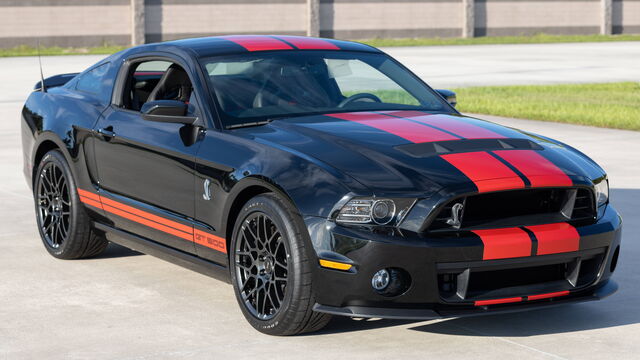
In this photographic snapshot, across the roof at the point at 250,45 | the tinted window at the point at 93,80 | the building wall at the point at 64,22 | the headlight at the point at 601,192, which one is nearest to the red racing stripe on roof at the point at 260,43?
the roof at the point at 250,45

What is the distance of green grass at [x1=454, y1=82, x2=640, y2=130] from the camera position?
1619cm

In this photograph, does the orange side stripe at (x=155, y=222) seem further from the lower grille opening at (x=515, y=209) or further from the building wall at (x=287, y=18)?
the building wall at (x=287, y=18)

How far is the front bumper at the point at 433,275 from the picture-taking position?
5.08 metres

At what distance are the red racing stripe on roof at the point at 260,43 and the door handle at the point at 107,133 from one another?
88 centimetres

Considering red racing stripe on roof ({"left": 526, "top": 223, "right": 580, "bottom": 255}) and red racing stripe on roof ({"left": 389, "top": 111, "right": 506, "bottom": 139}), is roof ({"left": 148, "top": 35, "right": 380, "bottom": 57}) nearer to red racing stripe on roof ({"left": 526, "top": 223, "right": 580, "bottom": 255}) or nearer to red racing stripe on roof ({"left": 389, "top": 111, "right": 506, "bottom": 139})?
red racing stripe on roof ({"left": 389, "top": 111, "right": 506, "bottom": 139})

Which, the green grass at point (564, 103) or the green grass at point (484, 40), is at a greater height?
the green grass at point (484, 40)

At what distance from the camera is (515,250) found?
5148mm

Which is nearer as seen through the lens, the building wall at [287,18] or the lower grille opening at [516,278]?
the lower grille opening at [516,278]

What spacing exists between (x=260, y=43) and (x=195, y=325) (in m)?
1.83

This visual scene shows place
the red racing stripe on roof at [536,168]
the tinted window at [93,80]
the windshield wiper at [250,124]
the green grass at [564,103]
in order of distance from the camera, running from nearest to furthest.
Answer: the red racing stripe on roof at [536,168], the windshield wiper at [250,124], the tinted window at [93,80], the green grass at [564,103]

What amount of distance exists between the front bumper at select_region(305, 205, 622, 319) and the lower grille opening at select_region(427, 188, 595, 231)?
9 cm

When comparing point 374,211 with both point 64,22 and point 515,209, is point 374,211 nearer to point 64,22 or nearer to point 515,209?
point 515,209

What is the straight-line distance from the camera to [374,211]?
16.9 ft

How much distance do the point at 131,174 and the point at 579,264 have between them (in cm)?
263
